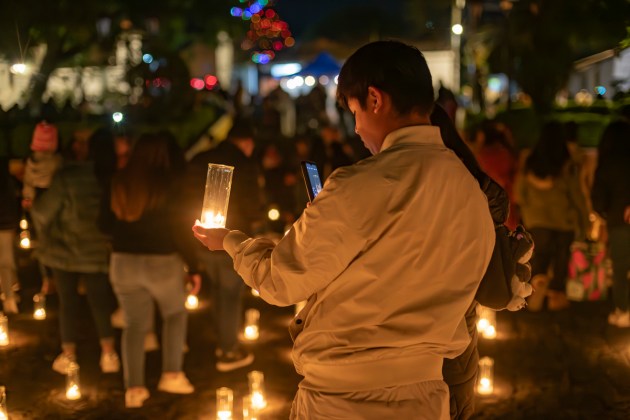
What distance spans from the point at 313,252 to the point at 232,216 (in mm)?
4822

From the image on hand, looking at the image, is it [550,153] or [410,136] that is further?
[550,153]

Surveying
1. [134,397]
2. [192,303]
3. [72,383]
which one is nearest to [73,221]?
[72,383]

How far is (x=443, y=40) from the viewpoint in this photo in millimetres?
30266

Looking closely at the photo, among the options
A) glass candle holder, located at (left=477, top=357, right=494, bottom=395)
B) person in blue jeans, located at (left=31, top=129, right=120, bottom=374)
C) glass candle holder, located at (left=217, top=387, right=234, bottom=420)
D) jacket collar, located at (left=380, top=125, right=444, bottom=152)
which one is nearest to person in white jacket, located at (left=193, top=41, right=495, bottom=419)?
jacket collar, located at (left=380, top=125, right=444, bottom=152)

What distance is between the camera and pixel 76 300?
7164mm

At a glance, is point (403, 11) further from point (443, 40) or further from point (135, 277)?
point (135, 277)

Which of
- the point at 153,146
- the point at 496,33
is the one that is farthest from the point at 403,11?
the point at 153,146

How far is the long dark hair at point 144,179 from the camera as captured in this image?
6.05 metres

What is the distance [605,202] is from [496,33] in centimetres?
1350

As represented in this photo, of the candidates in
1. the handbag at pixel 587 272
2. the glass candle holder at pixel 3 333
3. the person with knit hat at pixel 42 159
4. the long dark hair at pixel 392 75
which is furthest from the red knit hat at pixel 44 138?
the long dark hair at pixel 392 75

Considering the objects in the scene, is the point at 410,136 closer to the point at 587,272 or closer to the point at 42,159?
the point at 42,159

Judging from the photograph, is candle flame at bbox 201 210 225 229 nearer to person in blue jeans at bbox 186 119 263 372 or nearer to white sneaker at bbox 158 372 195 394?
person in blue jeans at bbox 186 119 263 372

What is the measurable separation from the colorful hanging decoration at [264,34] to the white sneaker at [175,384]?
31515 millimetres

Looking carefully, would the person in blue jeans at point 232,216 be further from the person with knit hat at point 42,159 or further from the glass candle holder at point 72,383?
the person with knit hat at point 42,159
